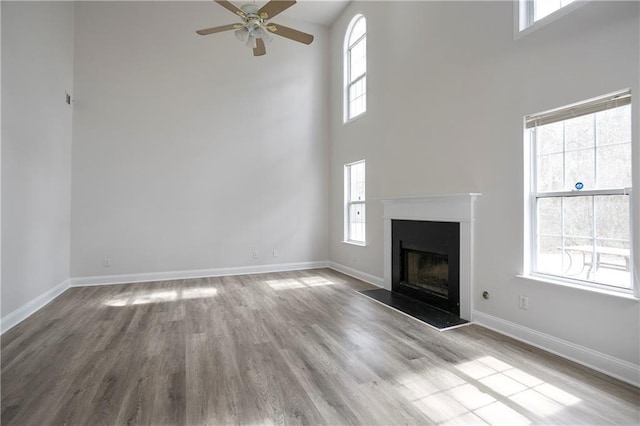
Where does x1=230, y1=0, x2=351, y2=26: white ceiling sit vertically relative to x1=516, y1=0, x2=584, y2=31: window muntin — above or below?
above

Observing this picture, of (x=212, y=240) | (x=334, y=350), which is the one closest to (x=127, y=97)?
(x=212, y=240)

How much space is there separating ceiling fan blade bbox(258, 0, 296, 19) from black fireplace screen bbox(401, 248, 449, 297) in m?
3.26

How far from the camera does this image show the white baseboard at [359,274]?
4.76 metres

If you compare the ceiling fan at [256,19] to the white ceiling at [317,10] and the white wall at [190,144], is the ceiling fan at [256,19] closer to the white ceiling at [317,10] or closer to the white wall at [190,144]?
the white wall at [190,144]

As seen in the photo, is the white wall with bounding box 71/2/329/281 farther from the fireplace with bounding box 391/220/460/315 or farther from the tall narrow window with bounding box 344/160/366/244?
the fireplace with bounding box 391/220/460/315

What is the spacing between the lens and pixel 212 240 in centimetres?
554

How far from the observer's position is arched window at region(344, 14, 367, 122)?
544cm

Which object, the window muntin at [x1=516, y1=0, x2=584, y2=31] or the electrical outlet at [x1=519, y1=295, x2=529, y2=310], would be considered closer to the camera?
the window muntin at [x1=516, y1=0, x2=584, y2=31]

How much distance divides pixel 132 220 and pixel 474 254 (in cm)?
511

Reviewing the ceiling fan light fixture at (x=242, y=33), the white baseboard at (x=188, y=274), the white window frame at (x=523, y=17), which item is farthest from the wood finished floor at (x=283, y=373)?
the ceiling fan light fixture at (x=242, y=33)

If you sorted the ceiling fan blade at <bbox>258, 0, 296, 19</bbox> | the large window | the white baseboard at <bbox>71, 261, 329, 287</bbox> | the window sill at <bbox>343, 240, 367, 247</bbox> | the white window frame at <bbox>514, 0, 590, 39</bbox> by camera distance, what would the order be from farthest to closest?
1. the window sill at <bbox>343, 240, 367, 247</bbox>
2. the white baseboard at <bbox>71, 261, 329, 287</bbox>
3. the ceiling fan blade at <bbox>258, 0, 296, 19</bbox>
4. the white window frame at <bbox>514, 0, 590, 39</bbox>
5. the large window

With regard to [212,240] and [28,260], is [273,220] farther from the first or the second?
[28,260]

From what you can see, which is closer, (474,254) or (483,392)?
(483,392)

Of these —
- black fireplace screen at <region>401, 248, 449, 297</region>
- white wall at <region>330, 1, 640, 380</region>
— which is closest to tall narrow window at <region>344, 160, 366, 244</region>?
white wall at <region>330, 1, 640, 380</region>
